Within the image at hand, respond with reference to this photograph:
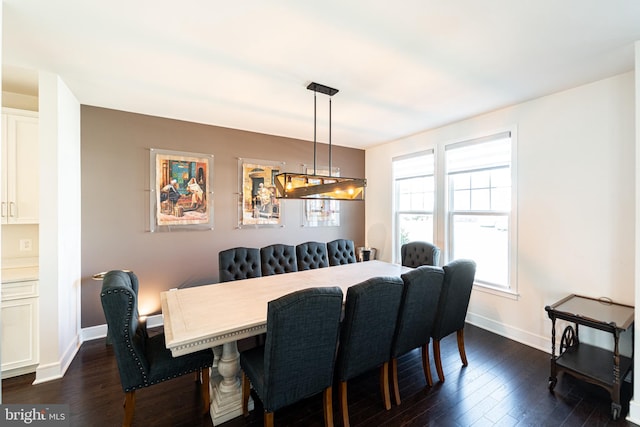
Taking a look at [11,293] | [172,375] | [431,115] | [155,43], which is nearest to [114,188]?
[11,293]

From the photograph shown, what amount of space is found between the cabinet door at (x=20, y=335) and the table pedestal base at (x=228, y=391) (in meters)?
1.87

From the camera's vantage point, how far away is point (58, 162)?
7.90 ft

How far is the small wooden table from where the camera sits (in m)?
1.98

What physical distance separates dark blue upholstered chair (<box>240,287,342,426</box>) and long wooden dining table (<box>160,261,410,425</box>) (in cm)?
32

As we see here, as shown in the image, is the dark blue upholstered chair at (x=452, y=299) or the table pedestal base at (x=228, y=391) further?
the dark blue upholstered chair at (x=452, y=299)

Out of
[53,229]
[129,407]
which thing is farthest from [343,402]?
[53,229]

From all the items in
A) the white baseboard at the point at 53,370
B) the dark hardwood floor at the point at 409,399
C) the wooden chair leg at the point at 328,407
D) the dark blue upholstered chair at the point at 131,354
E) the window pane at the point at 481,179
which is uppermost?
the window pane at the point at 481,179

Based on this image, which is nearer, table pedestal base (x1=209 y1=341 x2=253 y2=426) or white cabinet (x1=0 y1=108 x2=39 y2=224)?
table pedestal base (x1=209 y1=341 x2=253 y2=426)

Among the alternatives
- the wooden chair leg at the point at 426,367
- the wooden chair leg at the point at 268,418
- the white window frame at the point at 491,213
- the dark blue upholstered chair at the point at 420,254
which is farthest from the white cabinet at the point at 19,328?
the white window frame at the point at 491,213

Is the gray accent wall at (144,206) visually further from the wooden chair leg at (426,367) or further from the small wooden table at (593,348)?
the small wooden table at (593,348)

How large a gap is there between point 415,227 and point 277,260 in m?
2.36

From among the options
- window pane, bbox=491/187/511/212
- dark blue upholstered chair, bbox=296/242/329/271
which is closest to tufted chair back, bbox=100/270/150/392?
dark blue upholstered chair, bbox=296/242/329/271

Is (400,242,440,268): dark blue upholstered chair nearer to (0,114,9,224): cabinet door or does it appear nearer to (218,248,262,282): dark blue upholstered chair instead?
(218,248,262,282): dark blue upholstered chair

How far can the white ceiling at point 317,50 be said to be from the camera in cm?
164
